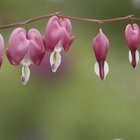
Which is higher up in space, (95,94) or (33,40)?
(33,40)

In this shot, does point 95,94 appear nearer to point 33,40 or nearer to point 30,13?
point 30,13

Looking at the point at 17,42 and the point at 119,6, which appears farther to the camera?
the point at 119,6

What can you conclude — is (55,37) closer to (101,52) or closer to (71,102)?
(101,52)

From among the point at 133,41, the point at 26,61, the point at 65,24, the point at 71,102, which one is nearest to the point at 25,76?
the point at 26,61

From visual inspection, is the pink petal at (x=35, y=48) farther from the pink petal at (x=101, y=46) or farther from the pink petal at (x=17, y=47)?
the pink petal at (x=101, y=46)

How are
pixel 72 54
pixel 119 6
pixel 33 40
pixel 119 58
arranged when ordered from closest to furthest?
pixel 33 40 < pixel 72 54 < pixel 119 58 < pixel 119 6

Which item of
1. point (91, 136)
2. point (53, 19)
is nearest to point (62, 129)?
point (91, 136)

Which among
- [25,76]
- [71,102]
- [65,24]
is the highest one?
[65,24]

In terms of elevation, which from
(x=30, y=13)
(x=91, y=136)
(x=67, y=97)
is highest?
(x=30, y=13)

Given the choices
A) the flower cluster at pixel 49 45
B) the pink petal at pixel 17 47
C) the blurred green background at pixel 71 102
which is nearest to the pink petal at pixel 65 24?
the flower cluster at pixel 49 45
